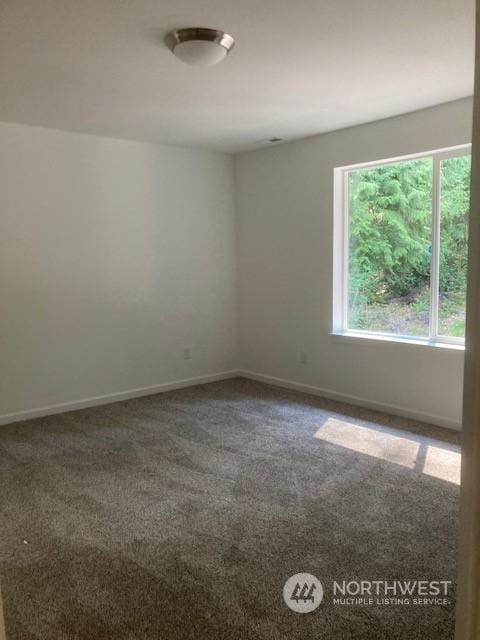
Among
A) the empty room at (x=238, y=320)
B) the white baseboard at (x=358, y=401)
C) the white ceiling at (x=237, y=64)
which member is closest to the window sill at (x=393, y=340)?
the empty room at (x=238, y=320)

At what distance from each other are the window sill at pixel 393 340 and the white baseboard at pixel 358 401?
0.54 m

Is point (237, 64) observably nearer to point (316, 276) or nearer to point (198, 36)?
point (198, 36)

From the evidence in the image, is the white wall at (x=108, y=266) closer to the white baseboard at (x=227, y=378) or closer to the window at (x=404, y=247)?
the white baseboard at (x=227, y=378)

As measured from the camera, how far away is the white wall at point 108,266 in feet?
14.0

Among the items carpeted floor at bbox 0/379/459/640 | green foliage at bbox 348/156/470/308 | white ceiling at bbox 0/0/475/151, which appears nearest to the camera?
carpeted floor at bbox 0/379/459/640

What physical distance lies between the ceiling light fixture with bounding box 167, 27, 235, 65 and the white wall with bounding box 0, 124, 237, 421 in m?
2.17

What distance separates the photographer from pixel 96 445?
378cm

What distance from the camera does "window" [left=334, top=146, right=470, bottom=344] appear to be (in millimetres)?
3990

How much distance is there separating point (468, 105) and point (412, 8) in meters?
1.64

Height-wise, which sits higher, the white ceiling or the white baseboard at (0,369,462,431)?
the white ceiling

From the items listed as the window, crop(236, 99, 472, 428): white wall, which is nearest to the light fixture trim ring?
crop(236, 99, 472, 428): white wall

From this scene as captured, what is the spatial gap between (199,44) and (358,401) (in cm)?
326

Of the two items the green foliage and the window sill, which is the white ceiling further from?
the window sill

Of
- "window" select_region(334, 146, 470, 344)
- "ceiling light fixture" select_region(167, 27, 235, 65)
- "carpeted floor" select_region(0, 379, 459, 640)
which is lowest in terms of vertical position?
"carpeted floor" select_region(0, 379, 459, 640)
